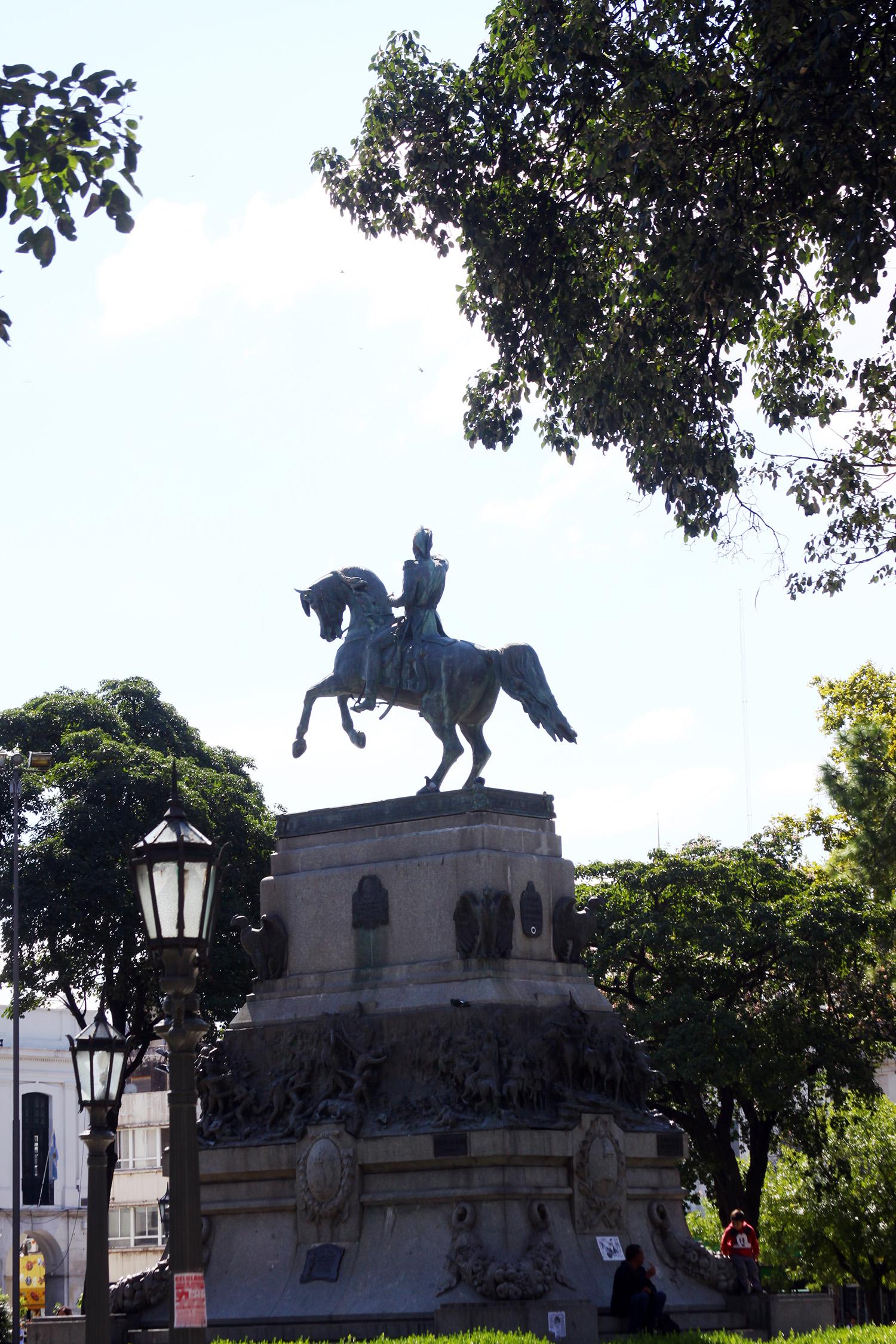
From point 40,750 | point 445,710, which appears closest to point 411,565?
point 445,710

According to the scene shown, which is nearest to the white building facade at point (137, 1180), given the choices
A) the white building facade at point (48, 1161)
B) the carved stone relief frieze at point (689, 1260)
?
the white building facade at point (48, 1161)

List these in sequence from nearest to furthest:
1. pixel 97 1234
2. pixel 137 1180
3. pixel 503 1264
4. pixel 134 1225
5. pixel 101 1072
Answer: pixel 97 1234
pixel 101 1072
pixel 503 1264
pixel 134 1225
pixel 137 1180

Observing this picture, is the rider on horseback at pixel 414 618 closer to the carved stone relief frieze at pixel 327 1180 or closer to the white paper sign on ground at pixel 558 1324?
the carved stone relief frieze at pixel 327 1180

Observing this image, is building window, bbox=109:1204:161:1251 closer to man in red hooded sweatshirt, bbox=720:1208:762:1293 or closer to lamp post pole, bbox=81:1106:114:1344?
man in red hooded sweatshirt, bbox=720:1208:762:1293

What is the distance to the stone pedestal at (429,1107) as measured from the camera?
720 inches

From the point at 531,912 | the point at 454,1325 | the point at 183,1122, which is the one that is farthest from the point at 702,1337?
the point at 183,1122

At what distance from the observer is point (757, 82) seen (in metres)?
15.7

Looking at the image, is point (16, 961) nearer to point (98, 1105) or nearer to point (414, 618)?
point (414, 618)

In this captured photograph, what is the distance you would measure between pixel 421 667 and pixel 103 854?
1739cm

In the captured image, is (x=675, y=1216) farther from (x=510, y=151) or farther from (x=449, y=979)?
(x=510, y=151)

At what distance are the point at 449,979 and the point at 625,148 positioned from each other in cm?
839

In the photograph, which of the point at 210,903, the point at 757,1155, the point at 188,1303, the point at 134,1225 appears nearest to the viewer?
the point at 188,1303

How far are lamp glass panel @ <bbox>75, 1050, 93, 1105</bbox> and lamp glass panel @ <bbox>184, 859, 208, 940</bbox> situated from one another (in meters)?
6.58

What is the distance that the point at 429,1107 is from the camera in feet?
62.8
